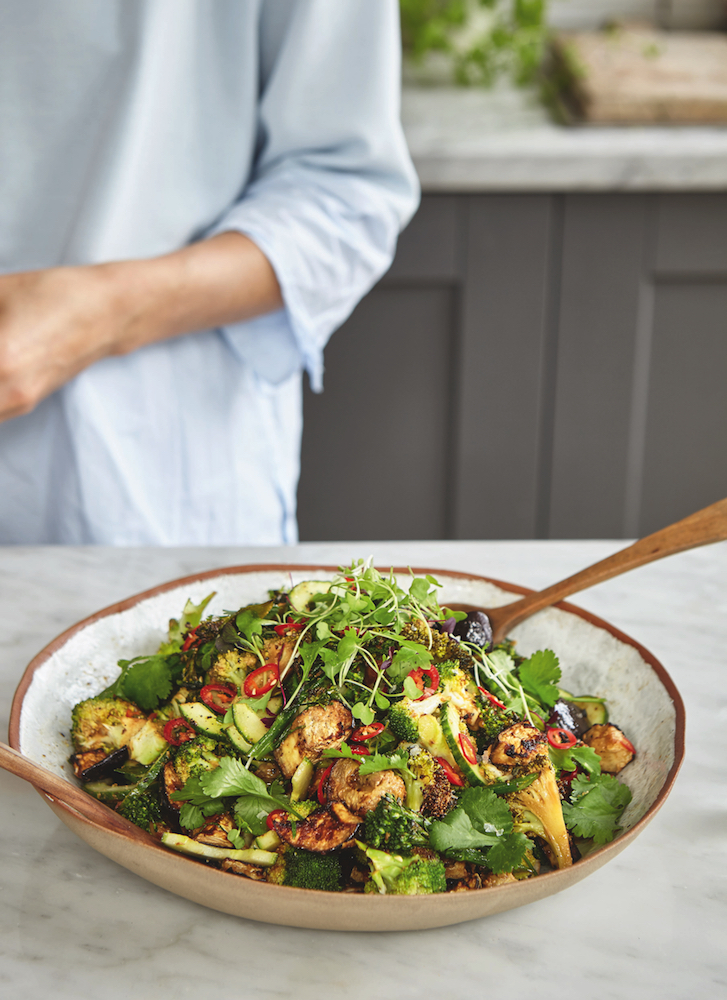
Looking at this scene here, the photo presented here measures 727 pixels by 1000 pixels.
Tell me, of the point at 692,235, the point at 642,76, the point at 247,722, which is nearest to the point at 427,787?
the point at 247,722

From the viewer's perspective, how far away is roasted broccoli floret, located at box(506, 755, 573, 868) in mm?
585

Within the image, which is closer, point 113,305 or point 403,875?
point 403,875

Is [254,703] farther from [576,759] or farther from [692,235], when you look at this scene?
[692,235]

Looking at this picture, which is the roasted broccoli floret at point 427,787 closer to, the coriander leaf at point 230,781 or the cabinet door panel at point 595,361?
the coriander leaf at point 230,781

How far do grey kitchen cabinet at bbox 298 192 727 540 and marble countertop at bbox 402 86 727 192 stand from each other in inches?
A: 2.1

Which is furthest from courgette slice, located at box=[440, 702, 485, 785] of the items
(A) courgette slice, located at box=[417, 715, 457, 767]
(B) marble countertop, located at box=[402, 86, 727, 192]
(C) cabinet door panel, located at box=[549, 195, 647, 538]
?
(C) cabinet door panel, located at box=[549, 195, 647, 538]

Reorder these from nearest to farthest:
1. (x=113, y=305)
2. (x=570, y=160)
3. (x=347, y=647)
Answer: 1. (x=347, y=647)
2. (x=113, y=305)
3. (x=570, y=160)

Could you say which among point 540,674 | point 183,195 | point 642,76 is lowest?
point 540,674

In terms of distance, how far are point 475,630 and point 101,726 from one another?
300 mm

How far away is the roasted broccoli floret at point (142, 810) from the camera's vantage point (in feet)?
1.97

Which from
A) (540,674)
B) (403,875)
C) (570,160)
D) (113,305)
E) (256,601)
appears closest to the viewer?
(403,875)

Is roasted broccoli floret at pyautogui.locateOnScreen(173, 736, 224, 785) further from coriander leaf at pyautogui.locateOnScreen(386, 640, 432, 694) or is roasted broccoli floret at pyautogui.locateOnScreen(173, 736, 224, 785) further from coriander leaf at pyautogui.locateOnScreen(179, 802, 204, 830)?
coriander leaf at pyautogui.locateOnScreen(386, 640, 432, 694)

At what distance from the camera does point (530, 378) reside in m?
2.10

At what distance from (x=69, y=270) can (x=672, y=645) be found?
0.79 meters
